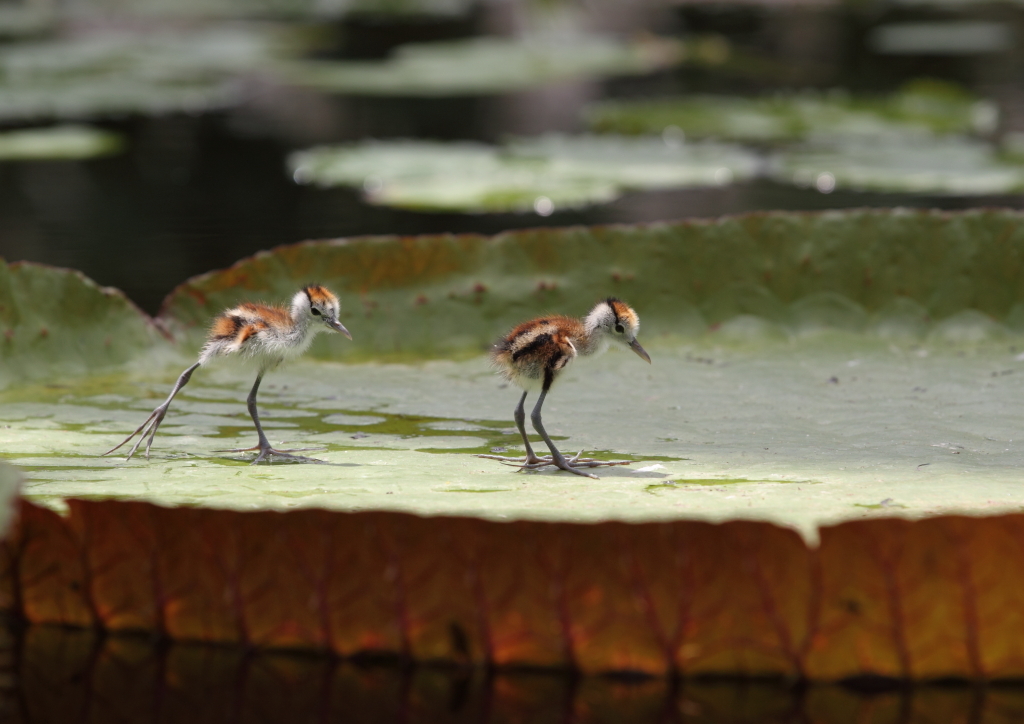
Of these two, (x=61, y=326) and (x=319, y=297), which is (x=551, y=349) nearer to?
(x=319, y=297)

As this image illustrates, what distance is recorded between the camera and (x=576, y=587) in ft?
6.57

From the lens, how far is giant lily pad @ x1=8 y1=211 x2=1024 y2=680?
6.48 ft

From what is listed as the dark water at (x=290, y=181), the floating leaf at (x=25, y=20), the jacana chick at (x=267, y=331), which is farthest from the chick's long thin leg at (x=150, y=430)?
the floating leaf at (x=25, y=20)

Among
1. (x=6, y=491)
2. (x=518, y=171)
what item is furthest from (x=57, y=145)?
(x=6, y=491)

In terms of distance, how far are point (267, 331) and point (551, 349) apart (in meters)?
0.64

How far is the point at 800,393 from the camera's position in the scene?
3281 mm

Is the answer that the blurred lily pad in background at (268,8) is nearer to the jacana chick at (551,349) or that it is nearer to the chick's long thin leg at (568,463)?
the jacana chick at (551,349)

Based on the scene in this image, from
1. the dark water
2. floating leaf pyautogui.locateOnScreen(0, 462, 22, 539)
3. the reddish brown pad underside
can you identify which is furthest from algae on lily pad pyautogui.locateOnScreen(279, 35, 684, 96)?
floating leaf pyautogui.locateOnScreen(0, 462, 22, 539)

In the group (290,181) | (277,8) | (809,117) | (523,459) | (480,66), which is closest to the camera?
(523,459)

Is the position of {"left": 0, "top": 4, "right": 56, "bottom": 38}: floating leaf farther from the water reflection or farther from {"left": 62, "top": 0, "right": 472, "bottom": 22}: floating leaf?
the water reflection

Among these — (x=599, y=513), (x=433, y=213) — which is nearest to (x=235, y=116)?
(x=433, y=213)

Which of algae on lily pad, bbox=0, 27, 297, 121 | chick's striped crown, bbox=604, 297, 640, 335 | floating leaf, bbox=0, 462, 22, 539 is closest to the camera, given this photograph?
floating leaf, bbox=0, 462, 22, 539

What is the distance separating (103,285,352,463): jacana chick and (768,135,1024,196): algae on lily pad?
13.5 ft

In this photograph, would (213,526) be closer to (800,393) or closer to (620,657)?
(620,657)
